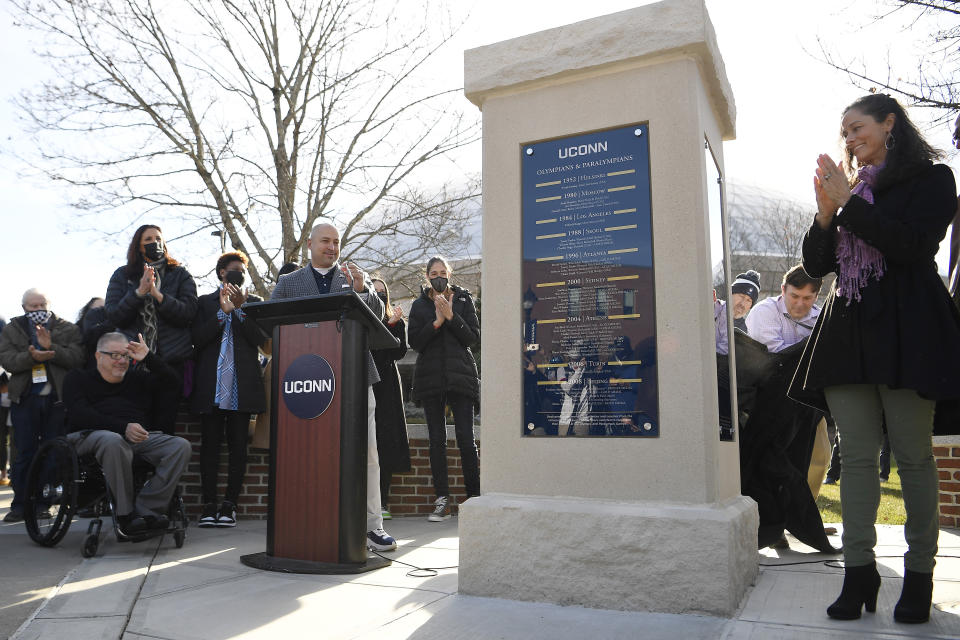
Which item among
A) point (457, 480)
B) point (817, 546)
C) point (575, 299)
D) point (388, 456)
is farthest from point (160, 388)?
point (817, 546)


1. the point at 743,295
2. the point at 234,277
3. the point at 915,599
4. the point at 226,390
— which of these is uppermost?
the point at 234,277

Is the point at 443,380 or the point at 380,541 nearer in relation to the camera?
the point at 380,541

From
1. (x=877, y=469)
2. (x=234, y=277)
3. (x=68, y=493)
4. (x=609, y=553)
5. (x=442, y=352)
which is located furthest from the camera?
(x=442, y=352)

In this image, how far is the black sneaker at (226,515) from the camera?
559 cm

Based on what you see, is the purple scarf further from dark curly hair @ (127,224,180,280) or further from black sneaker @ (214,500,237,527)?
dark curly hair @ (127,224,180,280)

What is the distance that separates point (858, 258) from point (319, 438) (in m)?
2.68

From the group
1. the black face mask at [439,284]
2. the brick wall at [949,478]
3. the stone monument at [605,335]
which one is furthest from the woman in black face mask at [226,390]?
the brick wall at [949,478]

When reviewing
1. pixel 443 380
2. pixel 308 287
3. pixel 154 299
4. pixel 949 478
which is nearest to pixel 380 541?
pixel 308 287

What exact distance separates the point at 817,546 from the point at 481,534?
83.1 inches

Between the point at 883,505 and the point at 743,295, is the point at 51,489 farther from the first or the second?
the point at 883,505

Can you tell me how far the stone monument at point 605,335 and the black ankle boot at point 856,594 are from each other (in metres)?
0.40

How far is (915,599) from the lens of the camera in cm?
275

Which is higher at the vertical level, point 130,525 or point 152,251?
point 152,251

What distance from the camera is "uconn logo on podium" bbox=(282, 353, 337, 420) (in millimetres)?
3914
